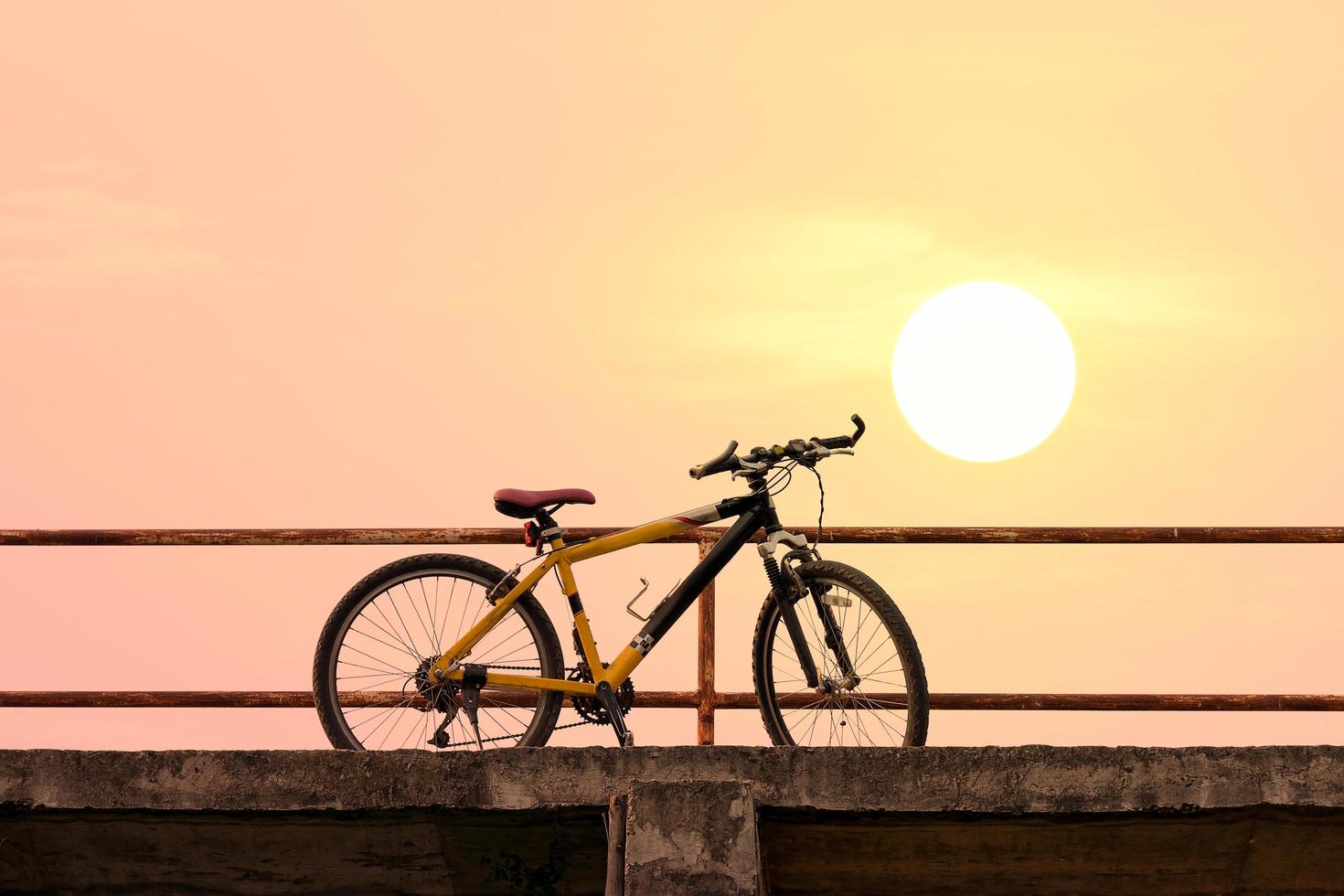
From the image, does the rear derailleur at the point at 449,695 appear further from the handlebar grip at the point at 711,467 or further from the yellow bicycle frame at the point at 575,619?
the handlebar grip at the point at 711,467

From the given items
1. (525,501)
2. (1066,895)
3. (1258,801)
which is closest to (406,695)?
(525,501)

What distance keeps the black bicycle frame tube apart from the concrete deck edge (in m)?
1.22

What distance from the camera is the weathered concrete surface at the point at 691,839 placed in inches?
155

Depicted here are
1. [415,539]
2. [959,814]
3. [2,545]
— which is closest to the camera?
[959,814]

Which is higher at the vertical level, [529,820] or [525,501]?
[525,501]

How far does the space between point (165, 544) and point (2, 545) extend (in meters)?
0.92

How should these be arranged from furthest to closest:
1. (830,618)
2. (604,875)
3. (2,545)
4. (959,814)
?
(2,545), (830,618), (604,875), (959,814)

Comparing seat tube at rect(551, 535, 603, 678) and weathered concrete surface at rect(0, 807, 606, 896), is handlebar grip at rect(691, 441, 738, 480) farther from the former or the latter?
weathered concrete surface at rect(0, 807, 606, 896)

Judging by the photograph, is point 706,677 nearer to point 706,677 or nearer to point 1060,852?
point 706,677

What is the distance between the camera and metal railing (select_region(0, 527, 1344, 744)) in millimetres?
6492

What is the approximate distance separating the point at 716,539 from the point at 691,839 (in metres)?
2.46

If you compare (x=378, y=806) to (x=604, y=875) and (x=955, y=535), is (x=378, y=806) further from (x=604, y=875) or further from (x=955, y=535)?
(x=955, y=535)

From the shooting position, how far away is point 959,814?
14.1ft

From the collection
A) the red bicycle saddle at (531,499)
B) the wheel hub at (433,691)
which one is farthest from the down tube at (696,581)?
the wheel hub at (433,691)
